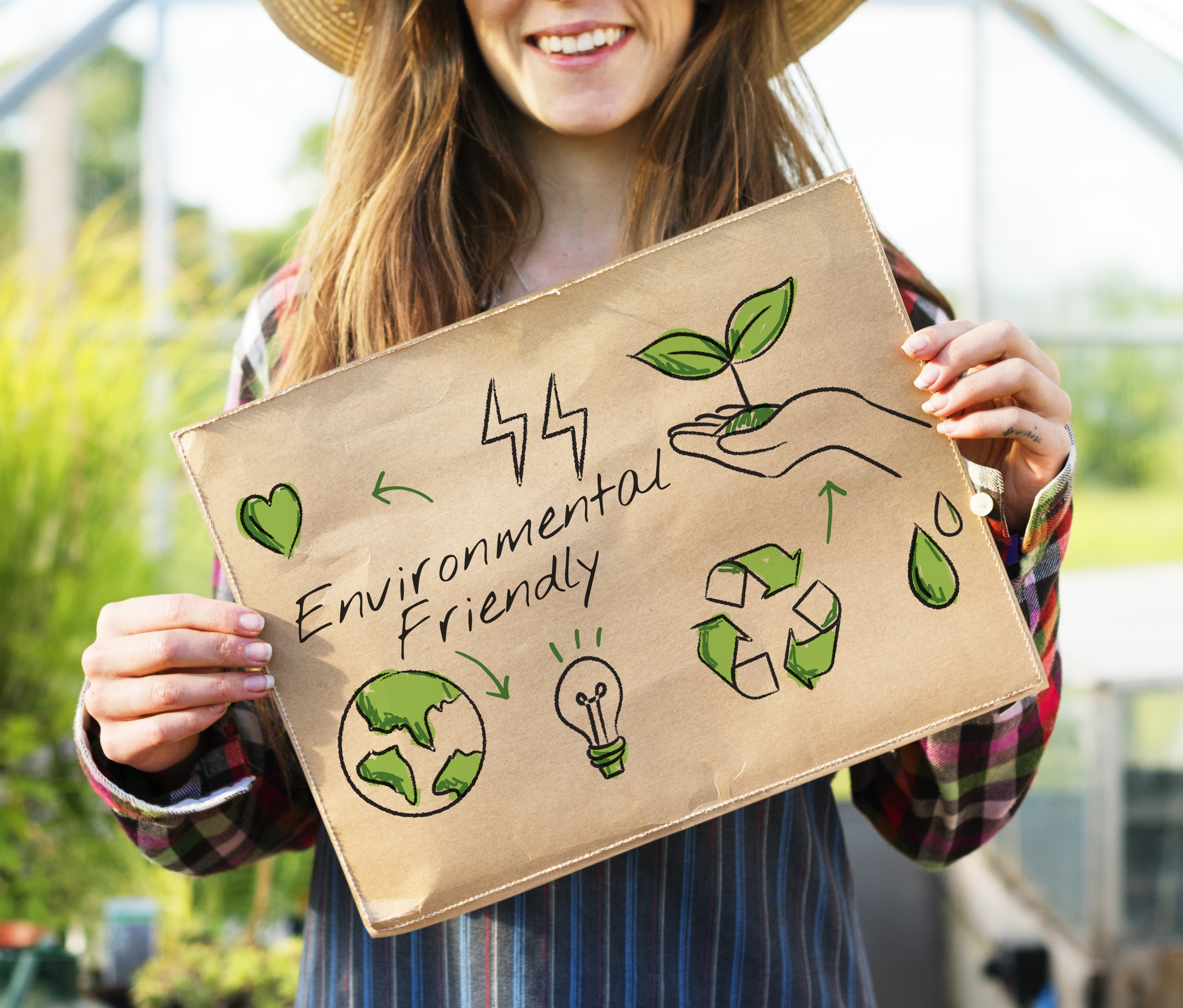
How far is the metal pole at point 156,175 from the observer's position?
2.94 metres

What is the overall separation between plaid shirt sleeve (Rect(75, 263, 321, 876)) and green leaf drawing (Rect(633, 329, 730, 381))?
0.30 meters

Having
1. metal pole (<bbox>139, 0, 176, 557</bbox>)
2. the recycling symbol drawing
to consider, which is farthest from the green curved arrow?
metal pole (<bbox>139, 0, 176, 557</bbox>)

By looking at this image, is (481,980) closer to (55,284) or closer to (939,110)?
(55,284)

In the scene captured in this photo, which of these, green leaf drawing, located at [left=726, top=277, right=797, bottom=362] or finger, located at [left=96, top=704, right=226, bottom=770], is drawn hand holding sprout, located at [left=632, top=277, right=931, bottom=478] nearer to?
green leaf drawing, located at [left=726, top=277, right=797, bottom=362]

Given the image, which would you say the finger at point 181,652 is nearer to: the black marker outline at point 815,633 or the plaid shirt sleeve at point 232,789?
the plaid shirt sleeve at point 232,789

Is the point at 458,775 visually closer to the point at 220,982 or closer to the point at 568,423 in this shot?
the point at 568,423

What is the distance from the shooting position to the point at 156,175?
300cm

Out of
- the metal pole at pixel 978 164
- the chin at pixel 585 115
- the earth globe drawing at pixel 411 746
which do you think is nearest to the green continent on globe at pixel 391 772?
the earth globe drawing at pixel 411 746

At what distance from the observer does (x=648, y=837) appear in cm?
62

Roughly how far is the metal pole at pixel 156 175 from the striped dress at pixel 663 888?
2.52 m

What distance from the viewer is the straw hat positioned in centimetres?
92

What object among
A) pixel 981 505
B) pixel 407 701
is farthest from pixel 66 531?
pixel 981 505

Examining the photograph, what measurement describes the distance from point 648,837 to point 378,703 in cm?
18

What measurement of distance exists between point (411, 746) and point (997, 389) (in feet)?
1.32
